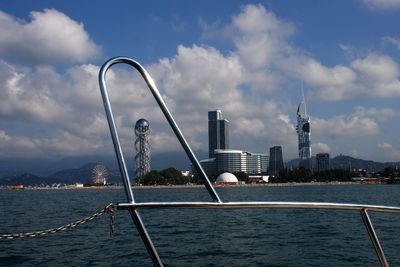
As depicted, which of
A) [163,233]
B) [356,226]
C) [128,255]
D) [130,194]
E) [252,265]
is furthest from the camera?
[356,226]

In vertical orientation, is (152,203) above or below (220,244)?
above

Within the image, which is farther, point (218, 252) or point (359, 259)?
point (218, 252)

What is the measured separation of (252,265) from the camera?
18516 millimetres

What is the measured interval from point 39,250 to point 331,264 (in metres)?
14.2

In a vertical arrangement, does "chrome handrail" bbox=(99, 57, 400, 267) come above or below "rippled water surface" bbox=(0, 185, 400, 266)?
above

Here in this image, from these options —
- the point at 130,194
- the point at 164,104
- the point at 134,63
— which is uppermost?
the point at 134,63

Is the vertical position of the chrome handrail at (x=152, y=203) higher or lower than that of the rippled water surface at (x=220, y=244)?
higher

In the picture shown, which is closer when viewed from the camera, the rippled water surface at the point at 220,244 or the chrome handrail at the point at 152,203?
the chrome handrail at the point at 152,203

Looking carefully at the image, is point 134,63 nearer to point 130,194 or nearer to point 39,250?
point 130,194

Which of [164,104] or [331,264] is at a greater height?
[164,104]

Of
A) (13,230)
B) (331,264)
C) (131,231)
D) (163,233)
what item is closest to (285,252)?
(331,264)

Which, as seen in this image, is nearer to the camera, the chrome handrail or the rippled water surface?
the chrome handrail

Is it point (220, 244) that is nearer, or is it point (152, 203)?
point (152, 203)

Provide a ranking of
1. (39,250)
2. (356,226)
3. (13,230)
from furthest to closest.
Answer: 1. (13,230)
2. (356,226)
3. (39,250)
